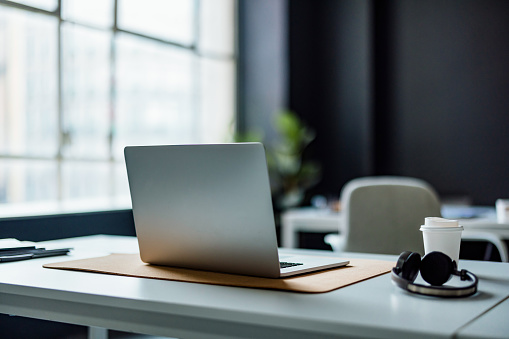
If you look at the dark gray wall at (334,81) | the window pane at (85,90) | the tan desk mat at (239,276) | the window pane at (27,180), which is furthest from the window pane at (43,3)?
the tan desk mat at (239,276)

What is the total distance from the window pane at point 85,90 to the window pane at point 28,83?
0.10 metres

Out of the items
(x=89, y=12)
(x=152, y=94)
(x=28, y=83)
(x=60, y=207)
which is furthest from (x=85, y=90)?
(x=60, y=207)

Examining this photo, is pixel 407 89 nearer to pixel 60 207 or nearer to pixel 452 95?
pixel 452 95

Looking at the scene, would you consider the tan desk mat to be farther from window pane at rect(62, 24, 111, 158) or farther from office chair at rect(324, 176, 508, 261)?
window pane at rect(62, 24, 111, 158)

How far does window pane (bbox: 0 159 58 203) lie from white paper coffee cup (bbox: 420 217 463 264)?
2.68 m

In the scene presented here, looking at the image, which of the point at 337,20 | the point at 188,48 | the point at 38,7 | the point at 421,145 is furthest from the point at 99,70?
the point at 421,145

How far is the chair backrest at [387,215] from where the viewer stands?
227cm

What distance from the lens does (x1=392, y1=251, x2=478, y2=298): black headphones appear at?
3.60ft

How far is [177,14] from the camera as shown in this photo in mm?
4719

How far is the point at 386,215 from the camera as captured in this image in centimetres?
232

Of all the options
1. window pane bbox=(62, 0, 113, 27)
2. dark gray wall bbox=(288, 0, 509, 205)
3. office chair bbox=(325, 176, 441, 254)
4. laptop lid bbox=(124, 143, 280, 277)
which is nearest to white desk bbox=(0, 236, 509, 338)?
laptop lid bbox=(124, 143, 280, 277)

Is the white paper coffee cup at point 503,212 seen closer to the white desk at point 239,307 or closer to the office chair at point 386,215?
the office chair at point 386,215

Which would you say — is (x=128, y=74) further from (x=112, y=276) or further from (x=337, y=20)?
(x=112, y=276)

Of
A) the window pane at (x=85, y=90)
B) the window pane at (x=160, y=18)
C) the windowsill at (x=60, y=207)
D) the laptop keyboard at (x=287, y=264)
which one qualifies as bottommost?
the windowsill at (x=60, y=207)
